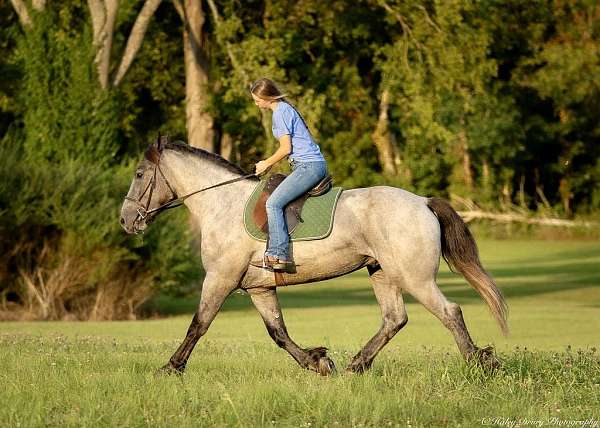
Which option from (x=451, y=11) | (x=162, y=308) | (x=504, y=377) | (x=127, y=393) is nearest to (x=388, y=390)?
(x=504, y=377)

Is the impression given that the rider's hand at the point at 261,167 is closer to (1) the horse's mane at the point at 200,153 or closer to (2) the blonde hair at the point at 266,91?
(1) the horse's mane at the point at 200,153

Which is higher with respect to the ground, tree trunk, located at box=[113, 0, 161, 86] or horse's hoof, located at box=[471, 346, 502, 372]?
tree trunk, located at box=[113, 0, 161, 86]

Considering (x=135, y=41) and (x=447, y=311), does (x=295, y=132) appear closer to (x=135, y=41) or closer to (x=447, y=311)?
(x=447, y=311)

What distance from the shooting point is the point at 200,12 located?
4034 centimetres

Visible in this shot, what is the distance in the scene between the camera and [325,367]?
10.8 m

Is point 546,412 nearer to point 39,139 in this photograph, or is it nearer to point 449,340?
point 449,340

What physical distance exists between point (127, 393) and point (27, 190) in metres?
14.5

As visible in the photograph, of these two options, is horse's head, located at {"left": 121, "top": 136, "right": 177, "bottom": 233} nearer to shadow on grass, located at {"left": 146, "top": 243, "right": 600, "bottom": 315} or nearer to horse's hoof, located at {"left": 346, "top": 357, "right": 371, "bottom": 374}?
horse's hoof, located at {"left": 346, "top": 357, "right": 371, "bottom": 374}

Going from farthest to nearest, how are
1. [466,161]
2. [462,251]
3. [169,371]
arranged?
[466,161], [462,251], [169,371]

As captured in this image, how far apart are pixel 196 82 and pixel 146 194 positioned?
2885 cm

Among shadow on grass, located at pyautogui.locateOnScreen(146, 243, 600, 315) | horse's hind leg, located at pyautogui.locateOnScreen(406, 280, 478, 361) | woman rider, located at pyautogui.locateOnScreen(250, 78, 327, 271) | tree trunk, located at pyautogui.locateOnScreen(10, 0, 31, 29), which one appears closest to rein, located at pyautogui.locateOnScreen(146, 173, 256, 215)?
woman rider, located at pyautogui.locateOnScreen(250, 78, 327, 271)

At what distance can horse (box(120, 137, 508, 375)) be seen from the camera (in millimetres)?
10742

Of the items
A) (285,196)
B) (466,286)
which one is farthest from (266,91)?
(466,286)

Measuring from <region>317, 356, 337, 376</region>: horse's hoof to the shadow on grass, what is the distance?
15.8m
